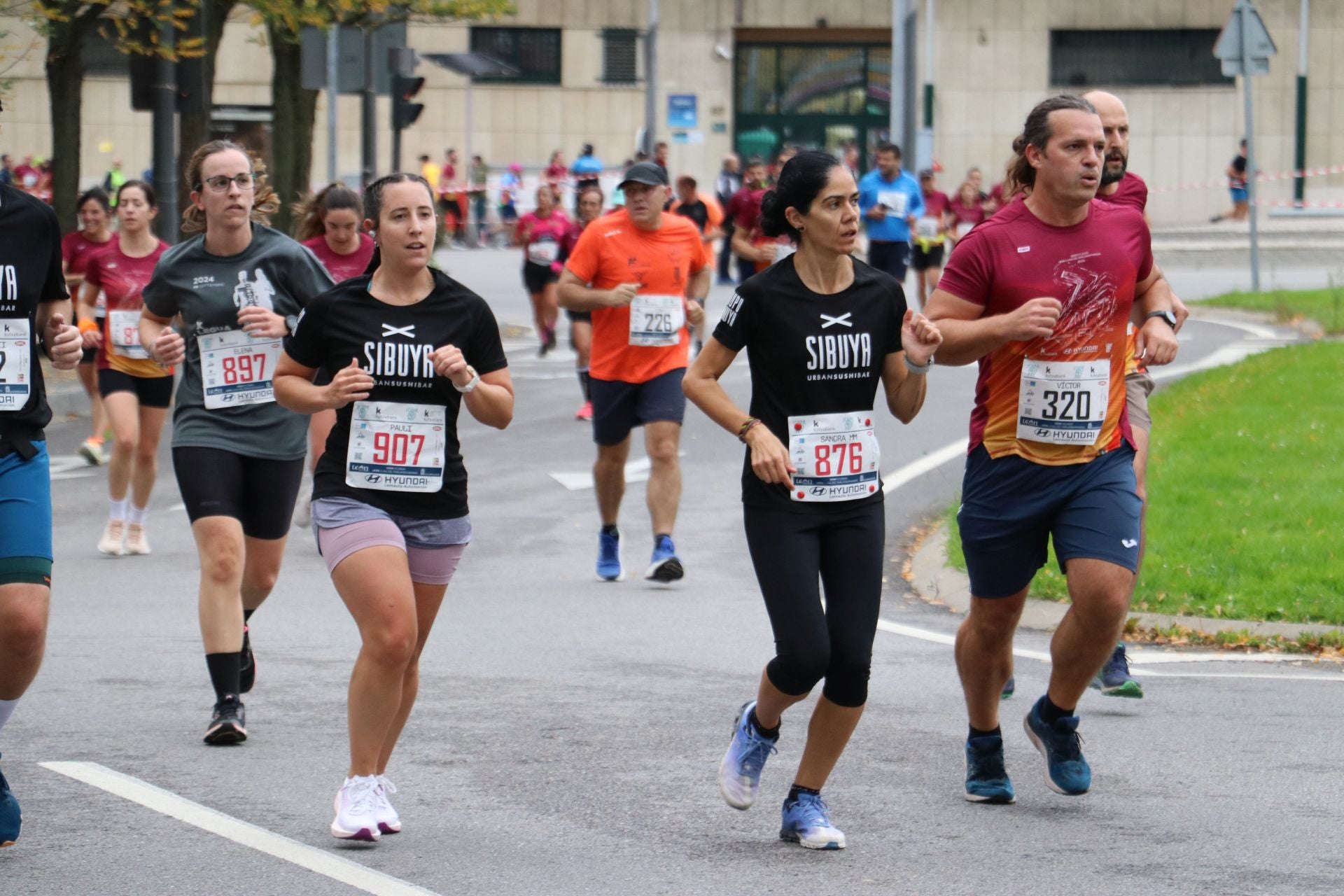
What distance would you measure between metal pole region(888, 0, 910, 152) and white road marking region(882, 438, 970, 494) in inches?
430

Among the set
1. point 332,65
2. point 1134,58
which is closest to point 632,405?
point 332,65

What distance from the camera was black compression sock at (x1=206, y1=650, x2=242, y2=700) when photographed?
6729 mm

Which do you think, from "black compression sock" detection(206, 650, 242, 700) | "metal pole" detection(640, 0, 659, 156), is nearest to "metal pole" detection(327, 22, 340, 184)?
"black compression sock" detection(206, 650, 242, 700)

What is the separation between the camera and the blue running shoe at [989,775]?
5.93 meters

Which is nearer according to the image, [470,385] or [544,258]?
[470,385]

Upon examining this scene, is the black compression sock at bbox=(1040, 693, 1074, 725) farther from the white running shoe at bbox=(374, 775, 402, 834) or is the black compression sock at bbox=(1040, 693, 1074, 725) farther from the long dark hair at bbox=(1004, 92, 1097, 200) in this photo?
the white running shoe at bbox=(374, 775, 402, 834)

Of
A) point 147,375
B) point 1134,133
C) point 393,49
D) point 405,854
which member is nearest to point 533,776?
point 405,854

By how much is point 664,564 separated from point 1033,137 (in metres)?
4.74

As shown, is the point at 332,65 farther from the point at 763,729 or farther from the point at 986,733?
the point at 763,729

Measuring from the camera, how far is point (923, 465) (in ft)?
45.5

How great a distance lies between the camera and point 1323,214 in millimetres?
43625

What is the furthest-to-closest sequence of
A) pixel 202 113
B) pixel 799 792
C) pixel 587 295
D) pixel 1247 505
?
1. pixel 202 113
2. pixel 1247 505
3. pixel 587 295
4. pixel 799 792

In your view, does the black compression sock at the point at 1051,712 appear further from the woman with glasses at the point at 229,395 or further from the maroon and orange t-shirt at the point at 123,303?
the maroon and orange t-shirt at the point at 123,303

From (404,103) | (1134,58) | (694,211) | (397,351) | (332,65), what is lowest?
(397,351)
